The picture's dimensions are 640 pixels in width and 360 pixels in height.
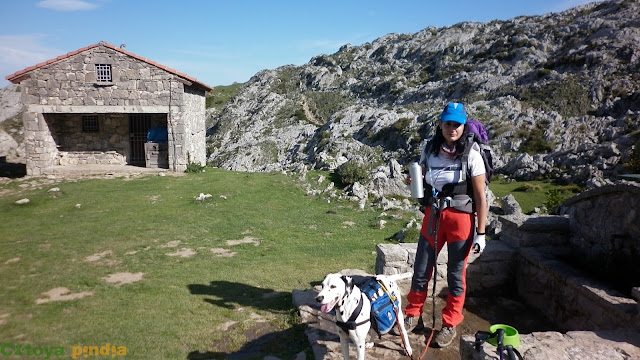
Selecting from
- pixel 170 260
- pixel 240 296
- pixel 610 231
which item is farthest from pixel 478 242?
pixel 170 260

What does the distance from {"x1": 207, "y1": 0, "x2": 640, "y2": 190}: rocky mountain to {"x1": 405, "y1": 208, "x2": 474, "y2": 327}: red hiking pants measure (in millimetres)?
12231

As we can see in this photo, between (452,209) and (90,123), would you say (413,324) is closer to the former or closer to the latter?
(452,209)

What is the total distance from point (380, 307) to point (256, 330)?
209 cm

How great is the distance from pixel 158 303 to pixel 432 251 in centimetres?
434

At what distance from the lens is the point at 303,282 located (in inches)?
287

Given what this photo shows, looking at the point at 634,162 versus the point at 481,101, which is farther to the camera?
the point at 481,101

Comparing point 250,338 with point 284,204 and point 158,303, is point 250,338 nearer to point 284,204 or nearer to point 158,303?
point 158,303

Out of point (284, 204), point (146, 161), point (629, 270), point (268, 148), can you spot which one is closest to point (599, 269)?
point (629, 270)

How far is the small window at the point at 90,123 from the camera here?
19.6 metres

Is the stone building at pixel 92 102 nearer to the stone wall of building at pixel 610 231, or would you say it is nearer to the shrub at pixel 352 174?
the shrub at pixel 352 174

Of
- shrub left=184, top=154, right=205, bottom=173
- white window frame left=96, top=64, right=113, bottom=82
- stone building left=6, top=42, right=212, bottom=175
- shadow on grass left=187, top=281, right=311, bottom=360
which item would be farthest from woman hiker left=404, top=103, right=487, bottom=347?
white window frame left=96, top=64, right=113, bottom=82

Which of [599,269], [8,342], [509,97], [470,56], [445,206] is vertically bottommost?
[8,342]

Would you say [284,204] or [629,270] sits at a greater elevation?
[629,270]

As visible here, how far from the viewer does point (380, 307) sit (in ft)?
13.5
